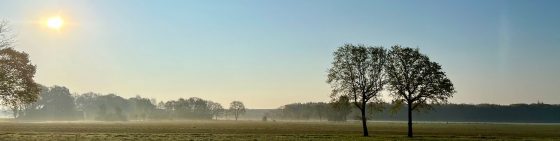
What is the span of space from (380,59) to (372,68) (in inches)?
60.4

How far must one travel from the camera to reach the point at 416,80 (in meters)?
63.8

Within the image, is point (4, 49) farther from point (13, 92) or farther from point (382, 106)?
point (382, 106)

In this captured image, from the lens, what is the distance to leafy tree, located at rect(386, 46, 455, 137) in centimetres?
6381

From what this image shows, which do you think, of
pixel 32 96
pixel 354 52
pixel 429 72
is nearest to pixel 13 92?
pixel 32 96

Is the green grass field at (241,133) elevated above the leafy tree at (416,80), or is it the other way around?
the leafy tree at (416,80)

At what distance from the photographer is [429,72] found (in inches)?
2511

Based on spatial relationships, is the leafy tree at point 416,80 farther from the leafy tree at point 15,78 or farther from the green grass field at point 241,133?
the leafy tree at point 15,78

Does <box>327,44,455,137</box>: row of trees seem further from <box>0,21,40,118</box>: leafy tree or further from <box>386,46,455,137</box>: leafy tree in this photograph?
<box>0,21,40,118</box>: leafy tree

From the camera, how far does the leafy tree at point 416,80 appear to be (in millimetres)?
63812

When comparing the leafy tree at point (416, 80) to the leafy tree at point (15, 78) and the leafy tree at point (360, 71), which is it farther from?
the leafy tree at point (15, 78)

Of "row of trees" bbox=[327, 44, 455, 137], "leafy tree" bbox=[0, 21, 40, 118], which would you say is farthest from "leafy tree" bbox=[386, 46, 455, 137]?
"leafy tree" bbox=[0, 21, 40, 118]

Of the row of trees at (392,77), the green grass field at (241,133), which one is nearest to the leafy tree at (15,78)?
the green grass field at (241,133)

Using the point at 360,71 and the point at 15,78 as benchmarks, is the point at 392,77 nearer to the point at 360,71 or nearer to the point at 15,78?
the point at 360,71

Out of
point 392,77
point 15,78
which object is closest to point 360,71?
point 392,77
